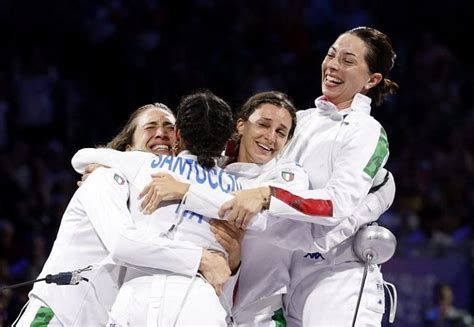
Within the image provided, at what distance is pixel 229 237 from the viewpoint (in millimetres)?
3592

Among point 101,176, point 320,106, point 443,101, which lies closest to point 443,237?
point 443,101

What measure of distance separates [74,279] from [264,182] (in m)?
0.87

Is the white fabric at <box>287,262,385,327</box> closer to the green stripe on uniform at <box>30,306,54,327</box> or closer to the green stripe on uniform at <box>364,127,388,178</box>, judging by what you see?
the green stripe on uniform at <box>364,127,388,178</box>

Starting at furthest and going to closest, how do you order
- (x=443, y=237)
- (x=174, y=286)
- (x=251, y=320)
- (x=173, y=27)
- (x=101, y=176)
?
(x=173, y=27), (x=443, y=237), (x=251, y=320), (x=101, y=176), (x=174, y=286)

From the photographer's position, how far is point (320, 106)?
4.11 meters

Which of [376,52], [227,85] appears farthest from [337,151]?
[227,85]

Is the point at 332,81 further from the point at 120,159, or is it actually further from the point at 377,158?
the point at 120,159

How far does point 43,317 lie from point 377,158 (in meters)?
1.51

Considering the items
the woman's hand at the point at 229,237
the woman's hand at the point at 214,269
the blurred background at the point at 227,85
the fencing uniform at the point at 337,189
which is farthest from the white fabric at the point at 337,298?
the blurred background at the point at 227,85

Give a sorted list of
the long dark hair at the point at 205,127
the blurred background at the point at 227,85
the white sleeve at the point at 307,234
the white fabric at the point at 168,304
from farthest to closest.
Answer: the blurred background at the point at 227,85, the white sleeve at the point at 307,234, the long dark hair at the point at 205,127, the white fabric at the point at 168,304

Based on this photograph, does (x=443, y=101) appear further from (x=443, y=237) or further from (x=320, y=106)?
(x=320, y=106)

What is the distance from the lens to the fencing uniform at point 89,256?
3586mm

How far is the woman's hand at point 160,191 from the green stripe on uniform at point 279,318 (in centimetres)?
82

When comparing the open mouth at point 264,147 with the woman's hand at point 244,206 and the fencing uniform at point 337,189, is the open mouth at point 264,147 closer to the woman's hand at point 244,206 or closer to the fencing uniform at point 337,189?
the fencing uniform at point 337,189
